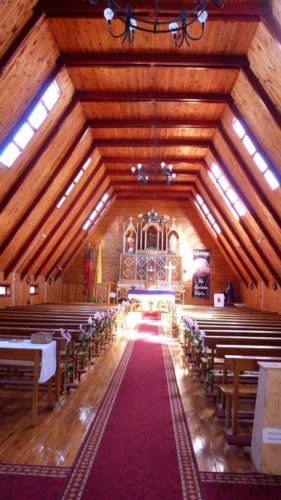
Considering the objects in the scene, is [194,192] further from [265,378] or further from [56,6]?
[265,378]

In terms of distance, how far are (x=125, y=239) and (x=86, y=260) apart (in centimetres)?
233

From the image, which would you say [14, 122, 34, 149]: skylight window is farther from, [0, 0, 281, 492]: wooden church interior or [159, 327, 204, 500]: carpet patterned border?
[159, 327, 204, 500]: carpet patterned border

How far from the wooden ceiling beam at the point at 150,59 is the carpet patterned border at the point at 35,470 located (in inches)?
298

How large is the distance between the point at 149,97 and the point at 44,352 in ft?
24.0

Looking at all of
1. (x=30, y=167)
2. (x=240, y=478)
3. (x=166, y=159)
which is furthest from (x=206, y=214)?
(x=240, y=478)

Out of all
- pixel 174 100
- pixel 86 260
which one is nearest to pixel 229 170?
pixel 174 100

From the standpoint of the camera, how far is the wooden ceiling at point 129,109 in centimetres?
758

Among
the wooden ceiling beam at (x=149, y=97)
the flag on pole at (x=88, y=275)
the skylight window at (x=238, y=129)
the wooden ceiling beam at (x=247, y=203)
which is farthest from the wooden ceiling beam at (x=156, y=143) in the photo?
the flag on pole at (x=88, y=275)

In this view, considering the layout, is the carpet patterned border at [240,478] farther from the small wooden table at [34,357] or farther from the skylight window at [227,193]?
the skylight window at [227,193]

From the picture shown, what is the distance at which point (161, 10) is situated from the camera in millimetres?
7387

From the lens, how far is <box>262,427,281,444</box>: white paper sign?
4004 mm

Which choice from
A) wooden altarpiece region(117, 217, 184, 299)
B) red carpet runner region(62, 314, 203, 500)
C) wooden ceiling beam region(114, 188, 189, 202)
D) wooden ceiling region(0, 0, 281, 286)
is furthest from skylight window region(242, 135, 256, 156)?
wooden ceiling beam region(114, 188, 189, 202)

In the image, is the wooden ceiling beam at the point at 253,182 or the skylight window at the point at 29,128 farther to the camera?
the wooden ceiling beam at the point at 253,182

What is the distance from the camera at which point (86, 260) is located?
23.0 metres
